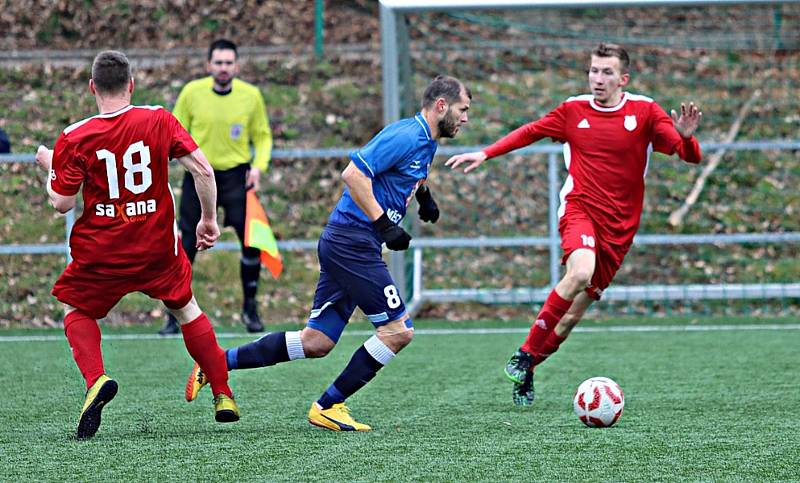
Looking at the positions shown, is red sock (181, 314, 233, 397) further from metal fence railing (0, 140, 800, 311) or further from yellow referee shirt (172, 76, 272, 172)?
metal fence railing (0, 140, 800, 311)

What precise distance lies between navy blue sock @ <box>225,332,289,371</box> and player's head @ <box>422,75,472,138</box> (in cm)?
118

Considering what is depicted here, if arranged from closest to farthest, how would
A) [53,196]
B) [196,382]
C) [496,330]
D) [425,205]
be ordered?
[53,196], [196,382], [425,205], [496,330]

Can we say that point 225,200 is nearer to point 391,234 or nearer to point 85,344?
point 85,344

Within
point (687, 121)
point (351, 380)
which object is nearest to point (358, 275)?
point (351, 380)

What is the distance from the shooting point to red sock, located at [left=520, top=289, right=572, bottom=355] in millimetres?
6406

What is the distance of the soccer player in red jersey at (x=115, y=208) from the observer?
5250mm

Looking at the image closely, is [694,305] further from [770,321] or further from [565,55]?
[565,55]

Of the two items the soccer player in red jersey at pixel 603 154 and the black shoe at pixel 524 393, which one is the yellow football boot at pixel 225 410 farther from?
the soccer player in red jersey at pixel 603 154

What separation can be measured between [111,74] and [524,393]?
2.42 meters

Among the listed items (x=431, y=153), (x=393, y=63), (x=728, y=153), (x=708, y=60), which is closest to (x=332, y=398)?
(x=431, y=153)

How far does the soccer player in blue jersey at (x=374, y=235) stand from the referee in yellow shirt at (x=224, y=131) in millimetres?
3934

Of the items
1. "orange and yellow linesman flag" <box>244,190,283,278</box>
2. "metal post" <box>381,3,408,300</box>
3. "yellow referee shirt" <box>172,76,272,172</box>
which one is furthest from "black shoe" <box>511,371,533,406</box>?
"metal post" <box>381,3,408,300</box>

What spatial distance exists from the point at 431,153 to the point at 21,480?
2.24 metres

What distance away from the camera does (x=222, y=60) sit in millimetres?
9375
